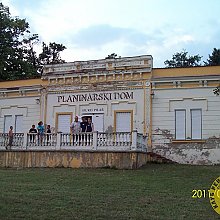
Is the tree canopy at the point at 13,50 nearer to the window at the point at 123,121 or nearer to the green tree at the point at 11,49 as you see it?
the green tree at the point at 11,49

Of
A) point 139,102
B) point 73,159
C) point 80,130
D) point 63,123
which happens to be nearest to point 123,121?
point 139,102

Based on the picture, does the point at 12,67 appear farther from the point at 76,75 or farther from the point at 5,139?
the point at 5,139

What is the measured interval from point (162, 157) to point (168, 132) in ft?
5.01

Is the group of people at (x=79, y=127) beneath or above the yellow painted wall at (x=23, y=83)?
beneath

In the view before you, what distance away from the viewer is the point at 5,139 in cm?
2141

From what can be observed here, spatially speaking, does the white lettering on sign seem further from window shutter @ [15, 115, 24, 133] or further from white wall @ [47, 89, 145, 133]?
window shutter @ [15, 115, 24, 133]

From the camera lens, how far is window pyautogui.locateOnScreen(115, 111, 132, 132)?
2309 cm

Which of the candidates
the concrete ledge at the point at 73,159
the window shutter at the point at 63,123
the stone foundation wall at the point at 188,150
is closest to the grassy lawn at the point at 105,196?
the concrete ledge at the point at 73,159

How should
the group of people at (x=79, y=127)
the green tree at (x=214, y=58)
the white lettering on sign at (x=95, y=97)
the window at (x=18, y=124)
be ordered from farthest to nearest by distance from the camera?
1. the green tree at (x=214, y=58)
2. the window at (x=18, y=124)
3. the white lettering on sign at (x=95, y=97)
4. the group of people at (x=79, y=127)

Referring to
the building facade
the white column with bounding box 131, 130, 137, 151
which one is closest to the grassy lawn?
the white column with bounding box 131, 130, 137, 151

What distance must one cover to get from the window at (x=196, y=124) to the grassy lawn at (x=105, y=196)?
581cm

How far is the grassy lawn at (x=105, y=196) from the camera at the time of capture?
28.2 feet

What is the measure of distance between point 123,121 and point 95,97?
2241 millimetres

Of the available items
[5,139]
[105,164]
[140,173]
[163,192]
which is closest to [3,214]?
[163,192]
